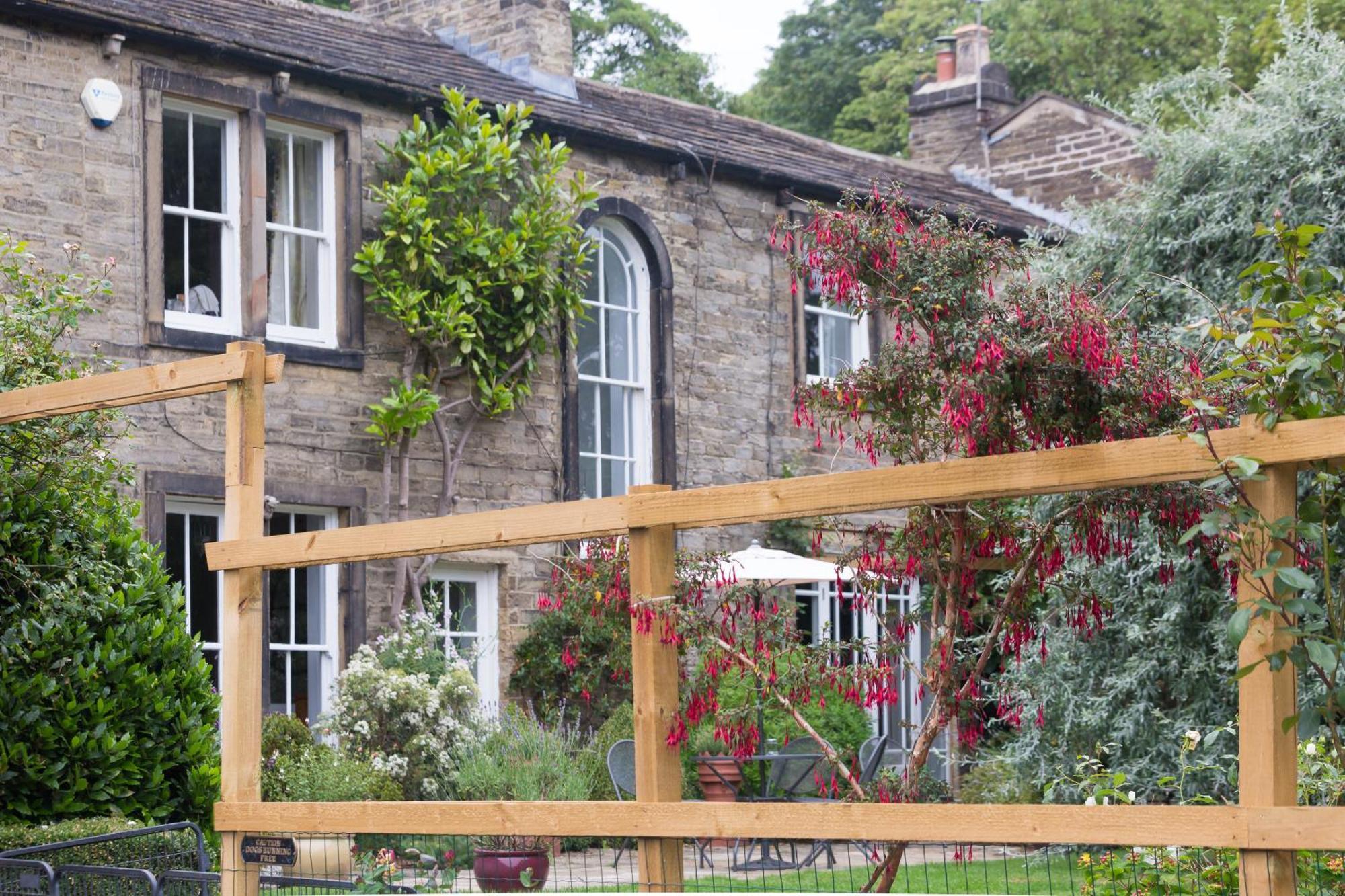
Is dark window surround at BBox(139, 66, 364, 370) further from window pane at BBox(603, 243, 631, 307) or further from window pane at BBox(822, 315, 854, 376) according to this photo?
window pane at BBox(822, 315, 854, 376)

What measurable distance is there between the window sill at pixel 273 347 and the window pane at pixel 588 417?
8.43 feet

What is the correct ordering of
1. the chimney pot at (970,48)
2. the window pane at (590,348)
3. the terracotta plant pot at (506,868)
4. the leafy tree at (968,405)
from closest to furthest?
the leafy tree at (968,405) < the terracotta plant pot at (506,868) < the window pane at (590,348) < the chimney pot at (970,48)

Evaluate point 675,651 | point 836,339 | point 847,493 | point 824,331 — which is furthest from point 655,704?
point 836,339

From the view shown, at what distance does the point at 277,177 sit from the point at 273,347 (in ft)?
4.70

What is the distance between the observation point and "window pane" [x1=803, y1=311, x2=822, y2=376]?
Result: 17906 mm

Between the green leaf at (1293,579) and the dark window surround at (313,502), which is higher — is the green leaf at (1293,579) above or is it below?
below

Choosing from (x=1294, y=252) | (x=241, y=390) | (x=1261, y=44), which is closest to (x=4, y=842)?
(x=241, y=390)

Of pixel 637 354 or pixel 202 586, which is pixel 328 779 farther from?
pixel 637 354

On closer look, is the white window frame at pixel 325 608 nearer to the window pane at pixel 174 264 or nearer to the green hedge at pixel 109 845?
the window pane at pixel 174 264

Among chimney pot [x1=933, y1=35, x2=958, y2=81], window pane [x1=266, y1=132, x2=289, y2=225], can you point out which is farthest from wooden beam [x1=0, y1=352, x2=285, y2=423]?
chimney pot [x1=933, y1=35, x2=958, y2=81]

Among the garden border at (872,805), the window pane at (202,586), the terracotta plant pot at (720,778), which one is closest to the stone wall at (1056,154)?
the terracotta plant pot at (720,778)

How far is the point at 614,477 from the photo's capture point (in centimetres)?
1611

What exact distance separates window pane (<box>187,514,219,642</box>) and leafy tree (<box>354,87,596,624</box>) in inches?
57.1

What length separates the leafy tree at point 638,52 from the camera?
37375 mm
